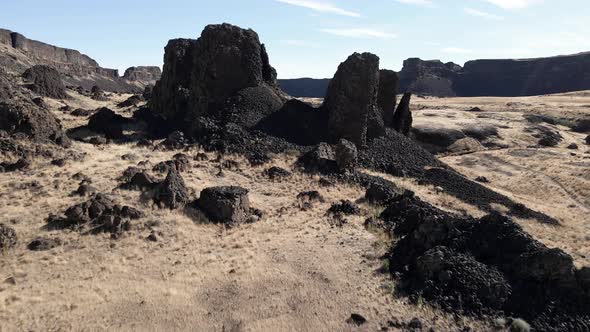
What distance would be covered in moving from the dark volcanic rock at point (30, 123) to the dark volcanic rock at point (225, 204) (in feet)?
50.6

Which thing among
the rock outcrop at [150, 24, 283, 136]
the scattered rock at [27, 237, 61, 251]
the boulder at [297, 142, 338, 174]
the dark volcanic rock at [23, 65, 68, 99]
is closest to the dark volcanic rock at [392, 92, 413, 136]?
the rock outcrop at [150, 24, 283, 136]

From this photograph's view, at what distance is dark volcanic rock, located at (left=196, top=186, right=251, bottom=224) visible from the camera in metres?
25.8

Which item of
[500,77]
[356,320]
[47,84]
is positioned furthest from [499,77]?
[356,320]

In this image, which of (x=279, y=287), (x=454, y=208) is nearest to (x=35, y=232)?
(x=279, y=287)

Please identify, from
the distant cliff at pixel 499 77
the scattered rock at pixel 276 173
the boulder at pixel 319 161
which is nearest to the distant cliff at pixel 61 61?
the boulder at pixel 319 161

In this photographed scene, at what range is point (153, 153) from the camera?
3678 centimetres

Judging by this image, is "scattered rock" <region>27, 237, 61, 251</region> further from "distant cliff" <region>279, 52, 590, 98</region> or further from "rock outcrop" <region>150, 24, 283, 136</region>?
"distant cliff" <region>279, 52, 590, 98</region>

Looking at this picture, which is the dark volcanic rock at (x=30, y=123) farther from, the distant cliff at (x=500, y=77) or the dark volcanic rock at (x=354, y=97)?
the distant cliff at (x=500, y=77)

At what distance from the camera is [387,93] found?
48.7m

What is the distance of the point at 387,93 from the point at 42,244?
3619 cm

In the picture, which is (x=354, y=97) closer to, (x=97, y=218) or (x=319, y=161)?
(x=319, y=161)

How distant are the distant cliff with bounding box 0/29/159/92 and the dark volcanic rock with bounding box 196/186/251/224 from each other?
94982mm

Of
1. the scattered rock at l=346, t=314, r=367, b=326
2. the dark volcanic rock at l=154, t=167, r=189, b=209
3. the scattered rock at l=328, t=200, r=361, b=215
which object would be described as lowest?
the scattered rock at l=346, t=314, r=367, b=326

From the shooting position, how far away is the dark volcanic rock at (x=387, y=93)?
48125 millimetres
